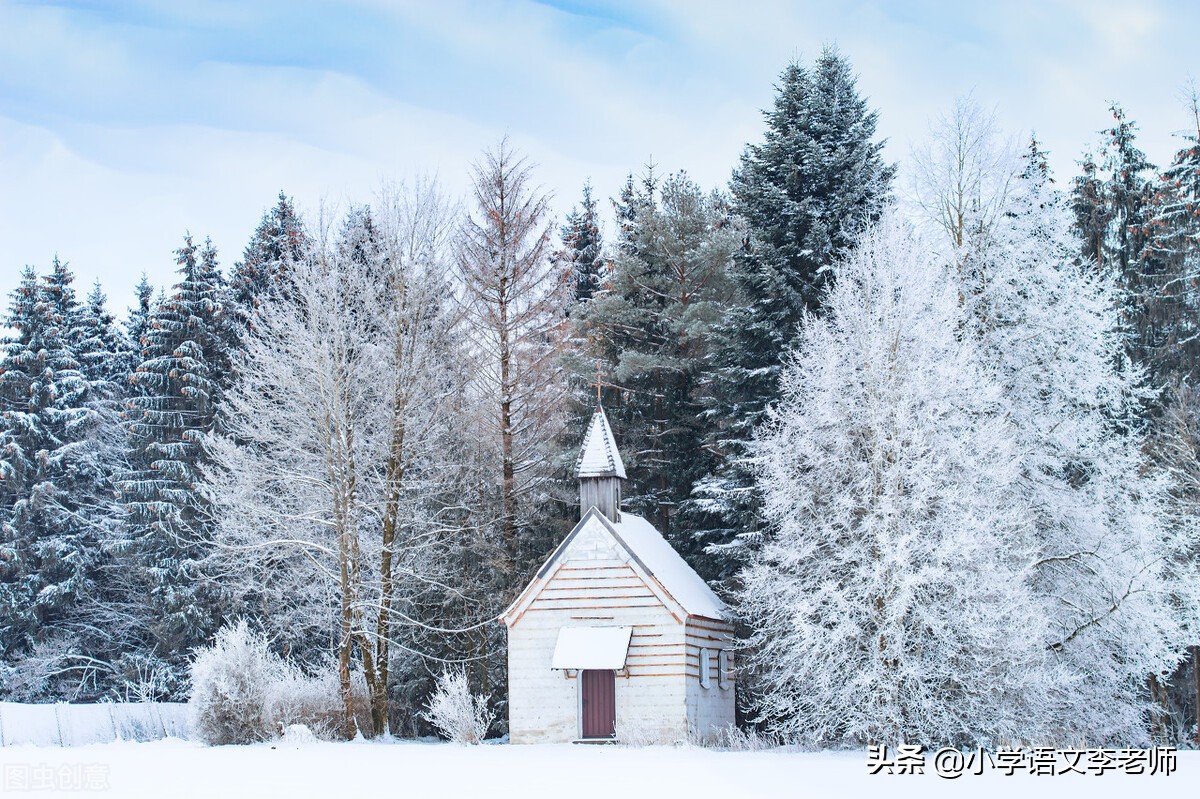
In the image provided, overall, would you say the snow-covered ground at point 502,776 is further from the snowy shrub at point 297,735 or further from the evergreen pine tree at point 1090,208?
the evergreen pine tree at point 1090,208

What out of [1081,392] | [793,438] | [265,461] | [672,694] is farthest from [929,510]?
[265,461]

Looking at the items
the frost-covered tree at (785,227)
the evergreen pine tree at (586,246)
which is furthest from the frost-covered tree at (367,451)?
the evergreen pine tree at (586,246)

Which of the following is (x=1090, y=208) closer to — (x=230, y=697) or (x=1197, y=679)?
(x=1197, y=679)

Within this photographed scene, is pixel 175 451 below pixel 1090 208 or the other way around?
below

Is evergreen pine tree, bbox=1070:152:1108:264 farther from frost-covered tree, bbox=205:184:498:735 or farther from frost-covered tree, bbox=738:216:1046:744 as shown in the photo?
frost-covered tree, bbox=205:184:498:735

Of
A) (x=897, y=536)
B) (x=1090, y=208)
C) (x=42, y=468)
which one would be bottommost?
(x=897, y=536)

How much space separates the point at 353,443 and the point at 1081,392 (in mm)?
17491

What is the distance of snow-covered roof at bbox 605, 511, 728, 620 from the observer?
24.8 meters

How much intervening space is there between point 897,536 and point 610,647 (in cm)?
729

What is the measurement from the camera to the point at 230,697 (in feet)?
71.9

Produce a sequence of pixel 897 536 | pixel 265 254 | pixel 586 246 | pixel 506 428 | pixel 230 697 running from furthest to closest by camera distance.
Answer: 1. pixel 586 246
2. pixel 265 254
3. pixel 506 428
4. pixel 230 697
5. pixel 897 536

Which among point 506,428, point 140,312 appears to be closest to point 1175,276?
point 506,428

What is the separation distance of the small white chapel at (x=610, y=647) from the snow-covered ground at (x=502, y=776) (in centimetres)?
322

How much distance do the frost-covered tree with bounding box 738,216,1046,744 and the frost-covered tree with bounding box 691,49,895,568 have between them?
3429 millimetres
